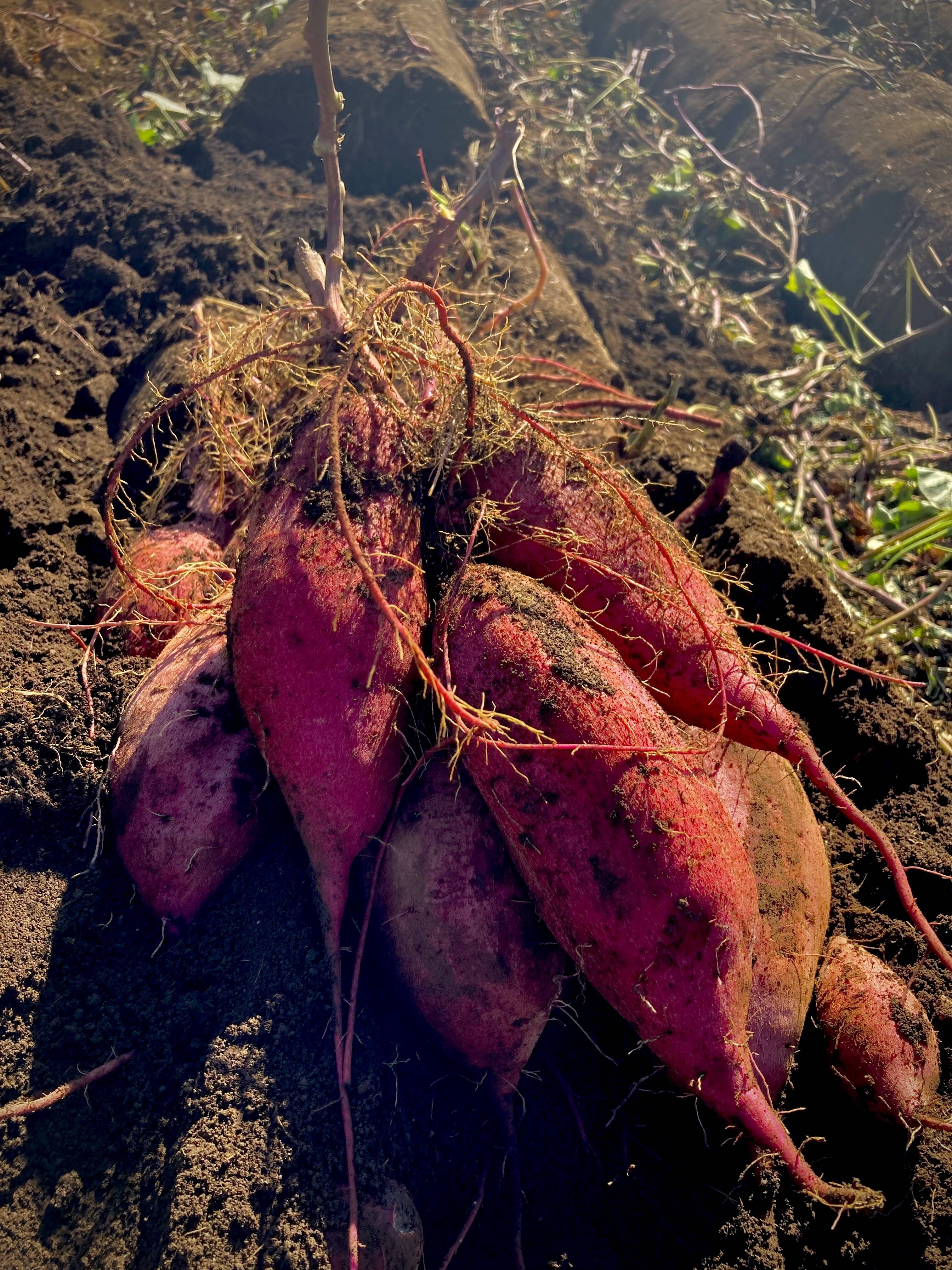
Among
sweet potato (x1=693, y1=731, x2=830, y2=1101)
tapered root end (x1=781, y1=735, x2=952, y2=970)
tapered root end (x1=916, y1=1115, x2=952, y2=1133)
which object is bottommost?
tapered root end (x1=916, y1=1115, x2=952, y2=1133)

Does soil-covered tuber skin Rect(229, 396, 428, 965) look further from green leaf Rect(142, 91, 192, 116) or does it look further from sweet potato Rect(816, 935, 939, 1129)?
green leaf Rect(142, 91, 192, 116)

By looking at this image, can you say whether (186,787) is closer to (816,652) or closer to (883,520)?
(816,652)

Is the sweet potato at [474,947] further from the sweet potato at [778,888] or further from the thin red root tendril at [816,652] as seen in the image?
the thin red root tendril at [816,652]

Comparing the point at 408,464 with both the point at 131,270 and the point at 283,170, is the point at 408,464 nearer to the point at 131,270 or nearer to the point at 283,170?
the point at 131,270

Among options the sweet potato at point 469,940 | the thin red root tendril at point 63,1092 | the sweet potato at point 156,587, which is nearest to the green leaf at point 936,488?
the sweet potato at point 469,940

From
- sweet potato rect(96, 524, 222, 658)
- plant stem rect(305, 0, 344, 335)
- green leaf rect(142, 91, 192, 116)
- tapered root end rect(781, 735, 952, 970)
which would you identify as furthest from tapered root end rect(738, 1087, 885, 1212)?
green leaf rect(142, 91, 192, 116)

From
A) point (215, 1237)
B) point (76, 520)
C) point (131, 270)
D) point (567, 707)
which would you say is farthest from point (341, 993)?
point (131, 270)
